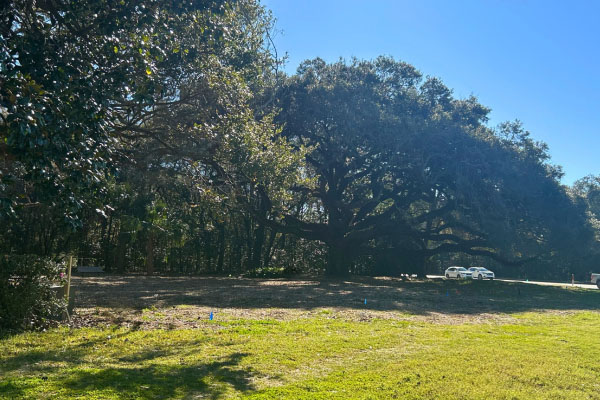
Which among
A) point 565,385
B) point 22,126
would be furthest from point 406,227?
point 22,126

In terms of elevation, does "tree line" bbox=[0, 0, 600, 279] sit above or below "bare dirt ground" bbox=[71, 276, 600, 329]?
above

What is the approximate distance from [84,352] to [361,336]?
457 centimetres

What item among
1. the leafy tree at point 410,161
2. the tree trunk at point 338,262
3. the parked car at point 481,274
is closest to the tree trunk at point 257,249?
the leafy tree at point 410,161

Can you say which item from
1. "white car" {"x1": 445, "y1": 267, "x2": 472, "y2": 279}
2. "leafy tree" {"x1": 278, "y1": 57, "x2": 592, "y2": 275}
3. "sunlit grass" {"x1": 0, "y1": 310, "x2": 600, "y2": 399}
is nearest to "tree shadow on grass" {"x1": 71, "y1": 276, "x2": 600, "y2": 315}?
"sunlit grass" {"x1": 0, "y1": 310, "x2": 600, "y2": 399}

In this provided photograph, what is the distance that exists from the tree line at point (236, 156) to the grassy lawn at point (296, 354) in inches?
83.2

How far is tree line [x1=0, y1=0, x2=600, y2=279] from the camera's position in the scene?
6.43m

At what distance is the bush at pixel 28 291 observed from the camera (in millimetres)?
7246

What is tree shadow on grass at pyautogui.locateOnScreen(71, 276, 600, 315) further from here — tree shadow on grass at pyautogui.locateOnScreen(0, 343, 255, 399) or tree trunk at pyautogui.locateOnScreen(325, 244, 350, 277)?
tree trunk at pyautogui.locateOnScreen(325, 244, 350, 277)

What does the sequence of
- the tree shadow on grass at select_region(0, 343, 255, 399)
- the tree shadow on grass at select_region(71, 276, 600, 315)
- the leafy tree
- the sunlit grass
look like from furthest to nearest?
1. the leafy tree
2. the tree shadow on grass at select_region(71, 276, 600, 315)
3. the sunlit grass
4. the tree shadow on grass at select_region(0, 343, 255, 399)

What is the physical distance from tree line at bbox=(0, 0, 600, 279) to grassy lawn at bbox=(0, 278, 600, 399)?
6.93 feet

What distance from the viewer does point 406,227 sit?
27.0 metres

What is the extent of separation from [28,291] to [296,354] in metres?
4.54

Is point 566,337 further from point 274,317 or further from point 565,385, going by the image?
point 274,317

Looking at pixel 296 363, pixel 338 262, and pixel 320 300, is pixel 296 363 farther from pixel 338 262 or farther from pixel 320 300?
pixel 338 262
